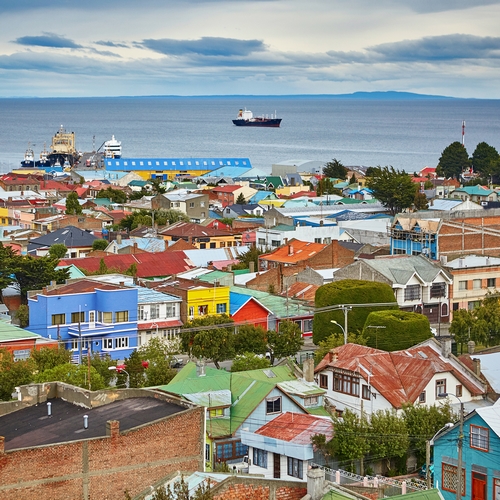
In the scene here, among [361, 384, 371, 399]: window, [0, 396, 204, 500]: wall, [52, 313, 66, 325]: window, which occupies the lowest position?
[52, 313, 66, 325]: window

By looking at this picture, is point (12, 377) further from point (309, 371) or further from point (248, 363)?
point (309, 371)

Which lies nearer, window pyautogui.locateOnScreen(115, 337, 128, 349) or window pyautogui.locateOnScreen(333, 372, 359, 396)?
window pyautogui.locateOnScreen(333, 372, 359, 396)

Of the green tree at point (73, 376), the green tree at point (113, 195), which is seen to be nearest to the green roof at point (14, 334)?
the green tree at point (73, 376)

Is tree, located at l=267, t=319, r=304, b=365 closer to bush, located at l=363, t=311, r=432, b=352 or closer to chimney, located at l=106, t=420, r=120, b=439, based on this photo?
bush, located at l=363, t=311, r=432, b=352

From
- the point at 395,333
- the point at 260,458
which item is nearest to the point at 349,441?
the point at 260,458

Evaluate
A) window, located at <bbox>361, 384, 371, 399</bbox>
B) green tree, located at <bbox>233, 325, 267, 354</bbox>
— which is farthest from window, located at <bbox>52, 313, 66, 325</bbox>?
window, located at <bbox>361, 384, 371, 399</bbox>

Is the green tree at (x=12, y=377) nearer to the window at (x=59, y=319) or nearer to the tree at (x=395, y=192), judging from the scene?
the window at (x=59, y=319)

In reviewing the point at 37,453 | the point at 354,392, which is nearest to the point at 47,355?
the point at 354,392

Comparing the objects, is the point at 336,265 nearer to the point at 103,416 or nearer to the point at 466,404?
the point at 466,404
